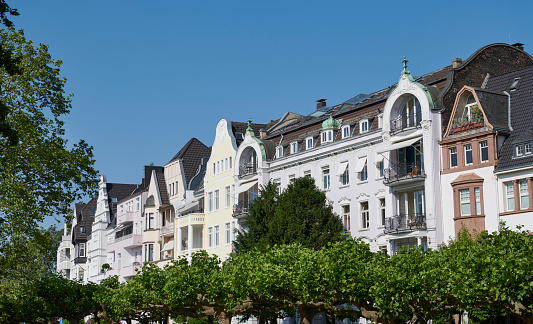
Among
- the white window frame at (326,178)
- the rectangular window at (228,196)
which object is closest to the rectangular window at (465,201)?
the white window frame at (326,178)

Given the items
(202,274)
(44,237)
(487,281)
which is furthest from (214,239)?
(487,281)

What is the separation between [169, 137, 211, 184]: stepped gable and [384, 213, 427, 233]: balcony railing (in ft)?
119

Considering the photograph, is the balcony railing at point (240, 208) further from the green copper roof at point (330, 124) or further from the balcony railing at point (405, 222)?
the balcony railing at point (405, 222)

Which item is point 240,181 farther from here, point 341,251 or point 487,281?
point 487,281

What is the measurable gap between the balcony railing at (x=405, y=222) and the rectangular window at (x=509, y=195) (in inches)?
215

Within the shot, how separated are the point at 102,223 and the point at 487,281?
3336 inches

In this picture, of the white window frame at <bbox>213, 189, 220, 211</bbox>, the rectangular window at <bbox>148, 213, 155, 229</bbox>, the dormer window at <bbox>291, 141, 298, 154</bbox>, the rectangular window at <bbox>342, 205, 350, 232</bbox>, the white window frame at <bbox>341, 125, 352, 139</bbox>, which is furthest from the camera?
the rectangular window at <bbox>148, 213, 155, 229</bbox>

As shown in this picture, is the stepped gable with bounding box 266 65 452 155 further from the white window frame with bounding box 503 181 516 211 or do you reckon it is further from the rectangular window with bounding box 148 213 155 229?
the rectangular window with bounding box 148 213 155 229

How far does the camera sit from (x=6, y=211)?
37.6m

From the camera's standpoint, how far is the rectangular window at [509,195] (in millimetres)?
43156

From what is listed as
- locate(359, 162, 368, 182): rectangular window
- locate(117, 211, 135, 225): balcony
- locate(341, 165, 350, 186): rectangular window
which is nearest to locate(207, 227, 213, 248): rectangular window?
locate(341, 165, 350, 186): rectangular window

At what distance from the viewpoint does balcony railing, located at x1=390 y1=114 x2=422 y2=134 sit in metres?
49.2

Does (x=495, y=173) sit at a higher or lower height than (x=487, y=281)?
higher

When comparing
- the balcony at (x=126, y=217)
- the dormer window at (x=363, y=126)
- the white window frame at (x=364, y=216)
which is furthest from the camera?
the balcony at (x=126, y=217)
